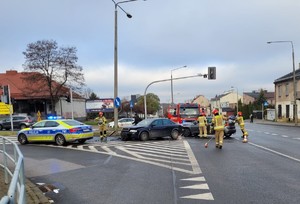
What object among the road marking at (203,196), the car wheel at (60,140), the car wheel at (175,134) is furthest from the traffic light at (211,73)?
the road marking at (203,196)

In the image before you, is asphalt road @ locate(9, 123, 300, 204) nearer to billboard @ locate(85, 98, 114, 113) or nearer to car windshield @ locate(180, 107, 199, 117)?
car windshield @ locate(180, 107, 199, 117)

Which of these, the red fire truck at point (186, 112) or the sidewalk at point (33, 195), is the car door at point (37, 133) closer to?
the sidewalk at point (33, 195)

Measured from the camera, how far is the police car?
62.7ft

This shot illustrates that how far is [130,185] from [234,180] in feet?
8.02

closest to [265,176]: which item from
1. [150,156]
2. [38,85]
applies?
[150,156]

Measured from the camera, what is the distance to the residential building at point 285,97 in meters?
53.6

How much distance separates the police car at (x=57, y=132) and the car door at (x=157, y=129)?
396 centimetres

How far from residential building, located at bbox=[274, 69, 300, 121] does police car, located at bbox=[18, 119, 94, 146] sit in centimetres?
3951

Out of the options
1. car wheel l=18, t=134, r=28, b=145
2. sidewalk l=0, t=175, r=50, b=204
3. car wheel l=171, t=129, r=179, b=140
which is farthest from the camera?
car wheel l=171, t=129, r=179, b=140

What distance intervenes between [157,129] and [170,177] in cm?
1313

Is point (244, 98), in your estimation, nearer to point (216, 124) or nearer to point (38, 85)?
point (38, 85)

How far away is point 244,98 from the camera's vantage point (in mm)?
134750

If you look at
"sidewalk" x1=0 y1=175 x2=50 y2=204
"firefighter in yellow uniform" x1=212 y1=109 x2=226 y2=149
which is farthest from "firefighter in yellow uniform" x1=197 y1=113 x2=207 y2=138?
"sidewalk" x1=0 y1=175 x2=50 y2=204

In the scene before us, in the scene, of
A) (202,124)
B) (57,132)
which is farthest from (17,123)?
(202,124)
